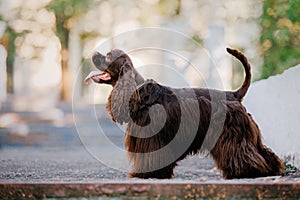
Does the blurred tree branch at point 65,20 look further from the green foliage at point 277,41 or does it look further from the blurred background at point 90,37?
the green foliage at point 277,41

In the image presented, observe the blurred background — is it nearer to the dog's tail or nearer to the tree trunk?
the tree trunk

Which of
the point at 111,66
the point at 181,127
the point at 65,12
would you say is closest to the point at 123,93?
the point at 111,66

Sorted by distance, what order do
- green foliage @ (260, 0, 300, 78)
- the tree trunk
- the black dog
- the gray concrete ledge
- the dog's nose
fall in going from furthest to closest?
1. the tree trunk
2. green foliage @ (260, 0, 300, 78)
3. the dog's nose
4. the black dog
5. the gray concrete ledge

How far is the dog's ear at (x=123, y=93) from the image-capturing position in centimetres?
434

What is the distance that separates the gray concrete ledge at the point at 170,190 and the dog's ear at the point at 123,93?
1651 mm

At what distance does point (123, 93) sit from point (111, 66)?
0.25 meters

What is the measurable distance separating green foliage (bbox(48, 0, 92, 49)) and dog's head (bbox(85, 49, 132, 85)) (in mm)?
10045

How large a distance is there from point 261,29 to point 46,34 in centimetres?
723

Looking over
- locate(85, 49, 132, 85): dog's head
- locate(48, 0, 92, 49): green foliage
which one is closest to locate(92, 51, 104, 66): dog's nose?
locate(85, 49, 132, 85): dog's head

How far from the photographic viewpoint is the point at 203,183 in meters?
2.75

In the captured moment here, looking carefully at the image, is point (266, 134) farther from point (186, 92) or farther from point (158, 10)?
point (158, 10)

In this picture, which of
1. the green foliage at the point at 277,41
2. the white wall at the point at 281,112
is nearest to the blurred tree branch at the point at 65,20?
the green foliage at the point at 277,41

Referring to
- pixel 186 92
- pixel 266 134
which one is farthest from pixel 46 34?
pixel 186 92

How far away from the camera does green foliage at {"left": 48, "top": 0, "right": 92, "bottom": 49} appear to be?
47.0ft
